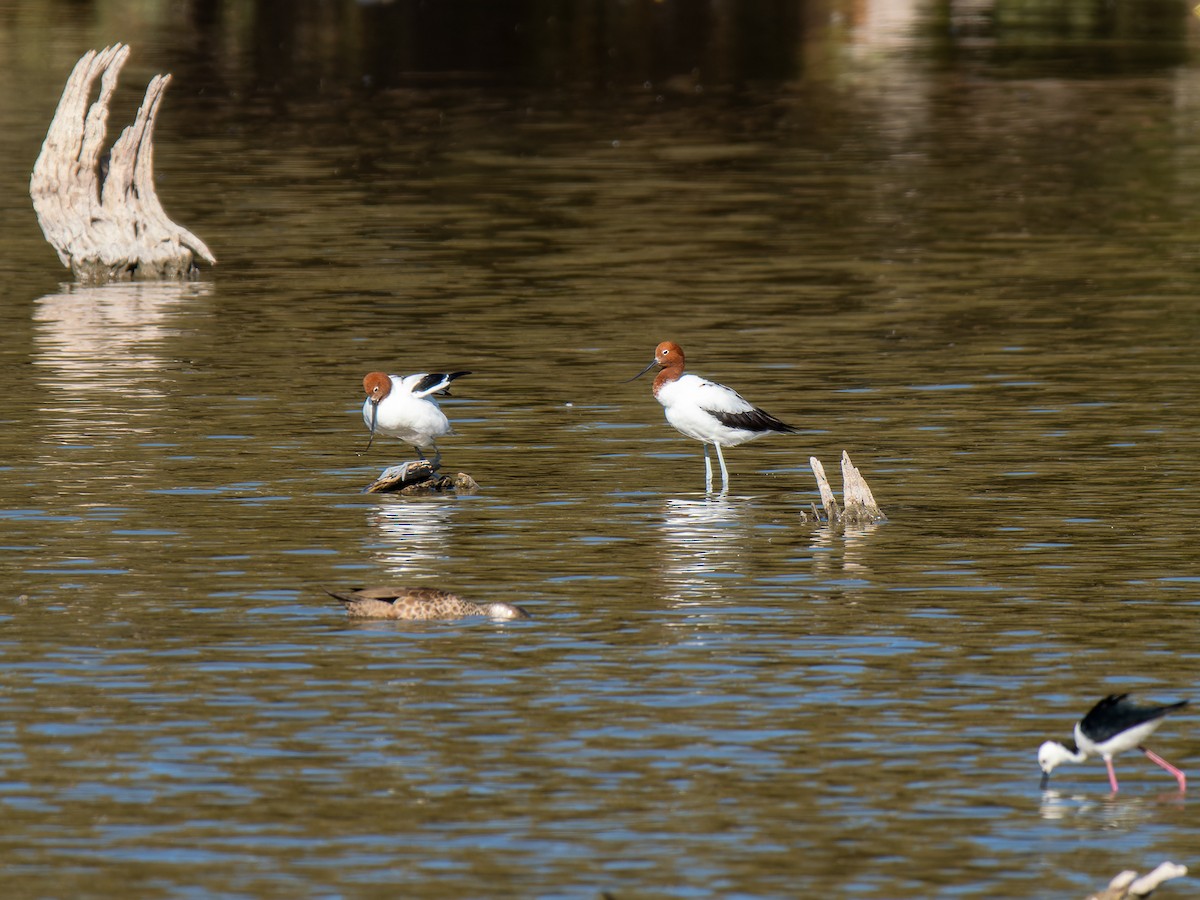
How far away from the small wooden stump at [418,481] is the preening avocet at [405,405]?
0.28m

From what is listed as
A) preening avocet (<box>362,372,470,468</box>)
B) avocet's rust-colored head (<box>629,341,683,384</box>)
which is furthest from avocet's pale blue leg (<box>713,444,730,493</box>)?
preening avocet (<box>362,372,470,468</box>)

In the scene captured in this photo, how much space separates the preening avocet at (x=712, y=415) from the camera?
754 inches

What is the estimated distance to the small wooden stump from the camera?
19094 mm

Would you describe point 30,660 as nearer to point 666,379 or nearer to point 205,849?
point 205,849

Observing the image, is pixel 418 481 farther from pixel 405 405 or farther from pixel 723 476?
pixel 723 476

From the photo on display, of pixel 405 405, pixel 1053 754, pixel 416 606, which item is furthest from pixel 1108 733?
pixel 405 405

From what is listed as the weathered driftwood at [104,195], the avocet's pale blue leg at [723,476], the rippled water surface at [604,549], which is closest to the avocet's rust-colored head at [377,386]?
the rippled water surface at [604,549]

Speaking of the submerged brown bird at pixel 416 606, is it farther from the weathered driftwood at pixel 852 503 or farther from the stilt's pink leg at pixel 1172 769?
the stilt's pink leg at pixel 1172 769

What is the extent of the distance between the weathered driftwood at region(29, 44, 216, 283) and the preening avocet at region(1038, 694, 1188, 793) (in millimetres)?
19688

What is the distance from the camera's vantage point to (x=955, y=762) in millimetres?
11867

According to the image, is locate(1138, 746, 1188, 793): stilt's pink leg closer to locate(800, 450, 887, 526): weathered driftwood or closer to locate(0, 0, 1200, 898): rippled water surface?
locate(0, 0, 1200, 898): rippled water surface

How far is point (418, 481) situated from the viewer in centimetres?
1922

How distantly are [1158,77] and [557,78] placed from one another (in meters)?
15.5

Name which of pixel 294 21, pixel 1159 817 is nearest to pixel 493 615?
pixel 1159 817
